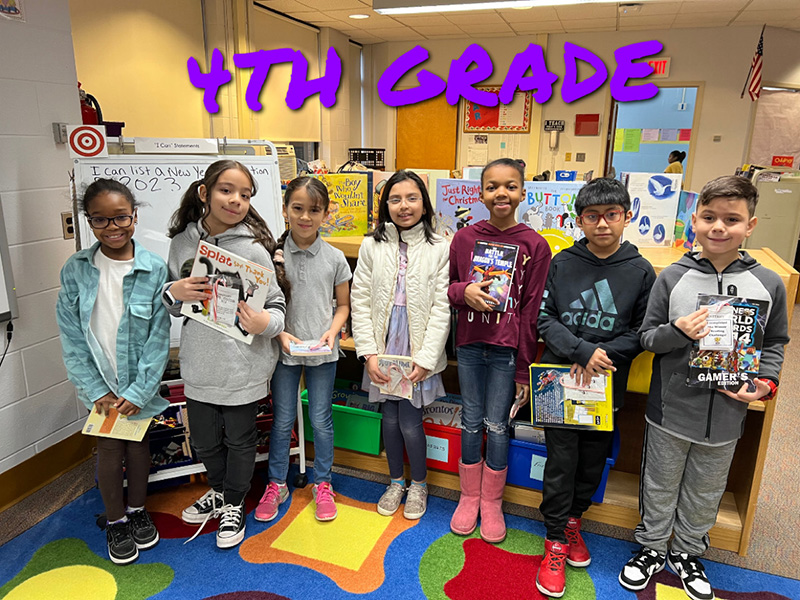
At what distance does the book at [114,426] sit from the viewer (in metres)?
1.83

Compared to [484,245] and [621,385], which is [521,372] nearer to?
[621,385]

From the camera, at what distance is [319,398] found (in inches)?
82.8

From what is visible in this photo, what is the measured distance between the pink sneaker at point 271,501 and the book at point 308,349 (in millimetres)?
624

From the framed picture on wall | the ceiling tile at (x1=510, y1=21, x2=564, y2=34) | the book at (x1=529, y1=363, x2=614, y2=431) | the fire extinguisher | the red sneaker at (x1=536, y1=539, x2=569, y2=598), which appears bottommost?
the red sneaker at (x1=536, y1=539, x2=569, y2=598)

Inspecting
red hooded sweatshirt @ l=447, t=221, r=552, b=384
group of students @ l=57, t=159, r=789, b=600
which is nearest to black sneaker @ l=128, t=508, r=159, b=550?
group of students @ l=57, t=159, r=789, b=600

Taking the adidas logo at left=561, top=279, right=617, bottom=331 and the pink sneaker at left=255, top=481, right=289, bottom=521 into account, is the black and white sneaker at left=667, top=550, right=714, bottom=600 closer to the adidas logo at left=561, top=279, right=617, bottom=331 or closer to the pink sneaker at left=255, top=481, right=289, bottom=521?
the adidas logo at left=561, top=279, right=617, bottom=331

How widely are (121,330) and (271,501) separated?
86 centimetres

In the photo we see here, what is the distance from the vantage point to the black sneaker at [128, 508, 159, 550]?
6.39ft

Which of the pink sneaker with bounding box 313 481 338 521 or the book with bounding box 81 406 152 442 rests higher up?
the book with bounding box 81 406 152 442

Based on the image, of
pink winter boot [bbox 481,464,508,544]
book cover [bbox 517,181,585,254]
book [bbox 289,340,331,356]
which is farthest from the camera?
book cover [bbox 517,181,585,254]

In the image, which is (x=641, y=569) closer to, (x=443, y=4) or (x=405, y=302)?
(x=405, y=302)

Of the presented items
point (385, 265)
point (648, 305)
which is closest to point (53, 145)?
point (385, 265)

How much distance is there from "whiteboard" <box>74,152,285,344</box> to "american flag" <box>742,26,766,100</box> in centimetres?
642

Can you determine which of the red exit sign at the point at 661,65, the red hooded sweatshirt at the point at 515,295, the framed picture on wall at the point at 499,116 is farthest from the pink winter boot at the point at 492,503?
the red exit sign at the point at 661,65
